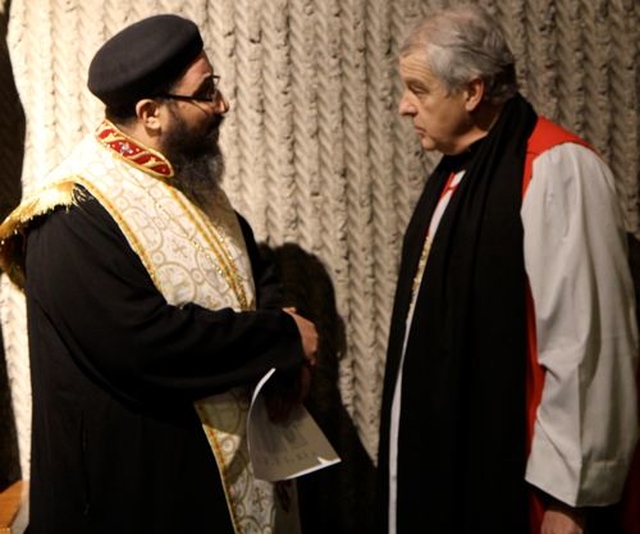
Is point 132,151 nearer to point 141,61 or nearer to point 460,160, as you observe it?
point 141,61

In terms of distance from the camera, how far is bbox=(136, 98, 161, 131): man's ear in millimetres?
1611

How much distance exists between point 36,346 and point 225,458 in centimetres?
42

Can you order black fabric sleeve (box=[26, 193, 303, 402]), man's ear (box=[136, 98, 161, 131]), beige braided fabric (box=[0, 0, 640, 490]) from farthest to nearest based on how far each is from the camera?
1. beige braided fabric (box=[0, 0, 640, 490])
2. man's ear (box=[136, 98, 161, 131])
3. black fabric sleeve (box=[26, 193, 303, 402])

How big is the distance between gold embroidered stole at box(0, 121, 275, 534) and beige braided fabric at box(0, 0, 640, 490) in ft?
1.32

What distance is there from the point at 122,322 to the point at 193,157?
390 millimetres

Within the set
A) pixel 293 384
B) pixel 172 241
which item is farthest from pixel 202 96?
pixel 293 384

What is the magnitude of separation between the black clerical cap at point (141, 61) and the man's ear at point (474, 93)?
545mm

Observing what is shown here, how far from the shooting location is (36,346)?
1603 millimetres

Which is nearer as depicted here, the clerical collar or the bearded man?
the bearded man

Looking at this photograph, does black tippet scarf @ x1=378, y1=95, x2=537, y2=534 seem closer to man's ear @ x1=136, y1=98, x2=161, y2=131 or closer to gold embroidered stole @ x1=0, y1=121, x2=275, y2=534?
gold embroidered stole @ x1=0, y1=121, x2=275, y2=534

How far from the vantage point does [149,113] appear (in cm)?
162

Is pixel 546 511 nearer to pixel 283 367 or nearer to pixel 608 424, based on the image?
pixel 608 424

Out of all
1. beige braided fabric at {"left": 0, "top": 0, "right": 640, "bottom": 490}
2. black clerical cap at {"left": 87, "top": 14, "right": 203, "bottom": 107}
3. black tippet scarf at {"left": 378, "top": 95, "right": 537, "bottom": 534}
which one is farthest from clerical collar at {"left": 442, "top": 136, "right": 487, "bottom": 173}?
black clerical cap at {"left": 87, "top": 14, "right": 203, "bottom": 107}

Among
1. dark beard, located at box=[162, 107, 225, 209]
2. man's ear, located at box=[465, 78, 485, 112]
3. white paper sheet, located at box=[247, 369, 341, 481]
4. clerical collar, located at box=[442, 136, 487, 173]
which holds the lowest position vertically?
white paper sheet, located at box=[247, 369, 341, 481]
